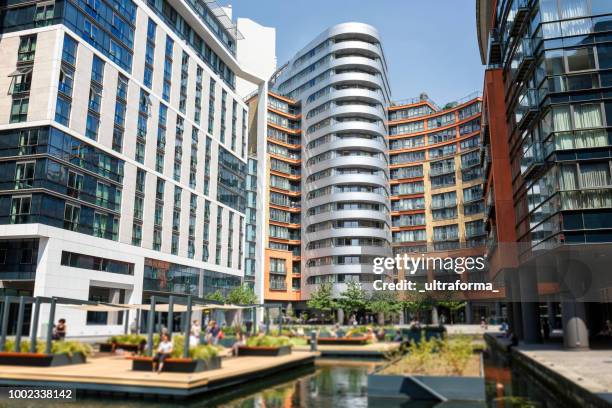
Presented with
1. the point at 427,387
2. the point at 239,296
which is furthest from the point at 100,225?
the point at 427,387

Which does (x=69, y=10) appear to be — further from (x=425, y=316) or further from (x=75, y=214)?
(x=425, y=316)

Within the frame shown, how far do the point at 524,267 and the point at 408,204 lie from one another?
6985 cm

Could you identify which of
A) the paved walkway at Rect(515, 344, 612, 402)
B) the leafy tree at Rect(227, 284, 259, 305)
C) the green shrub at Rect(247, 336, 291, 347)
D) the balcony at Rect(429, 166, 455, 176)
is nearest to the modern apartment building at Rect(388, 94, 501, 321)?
the balcony at Rect(429, 166, 455, 176)

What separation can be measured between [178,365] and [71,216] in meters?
32.9

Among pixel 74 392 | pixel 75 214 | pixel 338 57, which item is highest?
pixel 338 57

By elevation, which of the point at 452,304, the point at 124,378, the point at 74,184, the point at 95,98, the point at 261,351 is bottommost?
the point at 124,378

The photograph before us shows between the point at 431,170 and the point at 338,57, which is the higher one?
the point at 338,57

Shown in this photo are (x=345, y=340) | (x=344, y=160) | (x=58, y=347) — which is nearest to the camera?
(x=58, y=347)

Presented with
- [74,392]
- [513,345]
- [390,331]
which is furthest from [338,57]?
[74,392]

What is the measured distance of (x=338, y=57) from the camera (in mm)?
106438

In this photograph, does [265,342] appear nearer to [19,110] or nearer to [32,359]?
[32,359]

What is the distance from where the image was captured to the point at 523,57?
32.7 meters

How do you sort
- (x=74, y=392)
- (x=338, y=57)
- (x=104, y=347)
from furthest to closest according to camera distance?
(x=338, y=57) < (x=104, y=347) < (x=74, y=392)

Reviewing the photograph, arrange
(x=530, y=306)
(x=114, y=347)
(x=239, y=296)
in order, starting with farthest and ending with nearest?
(x=239, y=296)
(x=530, y=306)
(x=114, y=347)
